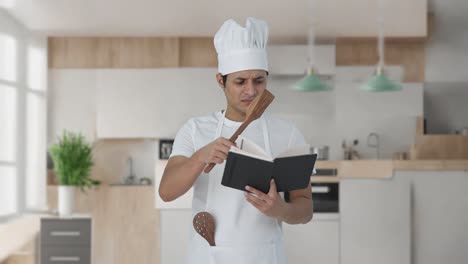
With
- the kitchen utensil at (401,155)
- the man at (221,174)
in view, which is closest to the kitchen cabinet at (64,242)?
the kitchen utensil at (401,155)

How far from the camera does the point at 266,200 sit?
2.16 m

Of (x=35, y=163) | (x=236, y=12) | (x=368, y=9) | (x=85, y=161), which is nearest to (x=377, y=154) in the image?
(x=368, y=9)

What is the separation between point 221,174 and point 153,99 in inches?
229

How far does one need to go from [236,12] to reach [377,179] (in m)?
2.22

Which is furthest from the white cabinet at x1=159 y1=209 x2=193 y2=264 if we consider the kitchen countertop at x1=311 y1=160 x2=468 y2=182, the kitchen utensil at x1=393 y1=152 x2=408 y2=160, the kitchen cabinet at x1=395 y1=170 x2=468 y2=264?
the kitchen utensil at x1=393 y1=152 x2=408 y2=160

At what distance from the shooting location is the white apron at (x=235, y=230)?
7.70ft

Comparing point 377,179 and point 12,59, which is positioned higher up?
point 12,59

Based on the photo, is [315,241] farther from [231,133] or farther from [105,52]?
[231,133]

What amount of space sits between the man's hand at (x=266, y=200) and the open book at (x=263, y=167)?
21 mm

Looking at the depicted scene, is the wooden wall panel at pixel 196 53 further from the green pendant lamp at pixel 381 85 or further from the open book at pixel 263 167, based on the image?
the open book at pixel 263 167

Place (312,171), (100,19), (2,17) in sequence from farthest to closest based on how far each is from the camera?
(100,19) → (2,17) → (312,171)

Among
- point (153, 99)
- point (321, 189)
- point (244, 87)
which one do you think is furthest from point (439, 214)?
point (244, 87)

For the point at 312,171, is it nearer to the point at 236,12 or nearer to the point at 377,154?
the point at 236,12

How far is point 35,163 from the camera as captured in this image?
7859 mm
